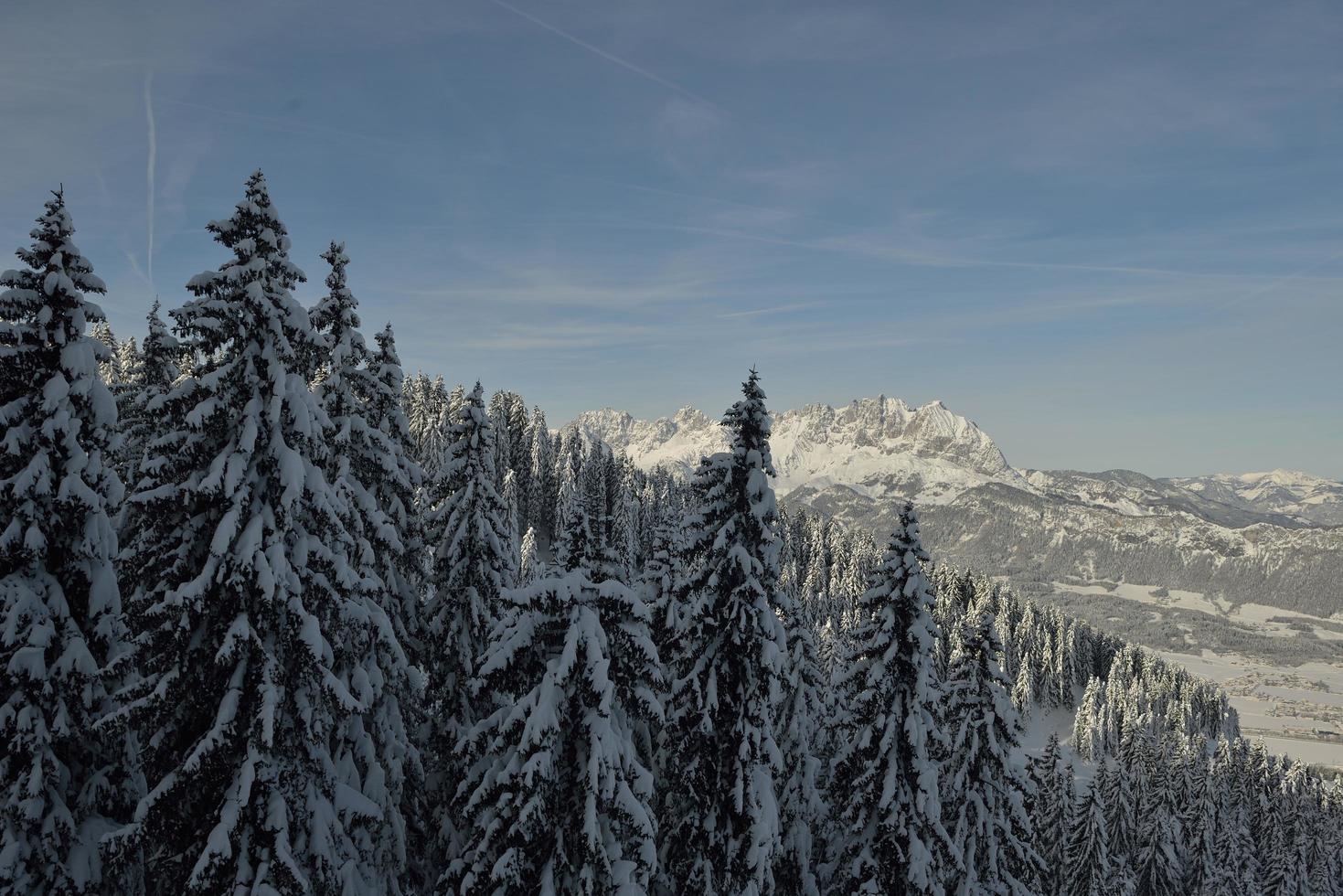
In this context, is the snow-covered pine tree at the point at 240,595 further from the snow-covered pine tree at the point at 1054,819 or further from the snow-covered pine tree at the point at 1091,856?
the snow-covered pine tree at the point at 1091,856

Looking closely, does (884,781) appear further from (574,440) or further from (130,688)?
(574,440)

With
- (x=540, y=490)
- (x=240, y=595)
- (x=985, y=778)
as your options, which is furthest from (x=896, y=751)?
(x=540, y=490)

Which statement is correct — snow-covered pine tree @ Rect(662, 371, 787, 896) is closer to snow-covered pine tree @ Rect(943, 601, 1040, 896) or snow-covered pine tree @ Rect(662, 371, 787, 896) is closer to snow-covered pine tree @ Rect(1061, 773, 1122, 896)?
snow-covered pine tree @ Rect(943, 601, 1040, 896)

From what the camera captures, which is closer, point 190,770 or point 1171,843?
point 190,770

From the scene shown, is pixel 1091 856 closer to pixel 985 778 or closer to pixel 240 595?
pixel 985 778

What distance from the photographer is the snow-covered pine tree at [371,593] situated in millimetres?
15766

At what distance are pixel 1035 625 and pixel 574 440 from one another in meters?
108

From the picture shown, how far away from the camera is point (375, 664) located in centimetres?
1689

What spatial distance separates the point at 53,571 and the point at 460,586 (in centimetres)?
875

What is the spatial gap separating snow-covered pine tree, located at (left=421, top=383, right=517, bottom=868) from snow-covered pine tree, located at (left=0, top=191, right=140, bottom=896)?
24.7 ft

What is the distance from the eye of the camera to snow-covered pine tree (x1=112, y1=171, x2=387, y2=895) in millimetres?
11219

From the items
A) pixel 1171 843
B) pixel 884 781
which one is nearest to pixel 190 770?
pixel 884 781

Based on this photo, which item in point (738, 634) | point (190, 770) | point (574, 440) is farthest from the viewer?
point (574, 440)

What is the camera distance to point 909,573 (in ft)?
62.1
